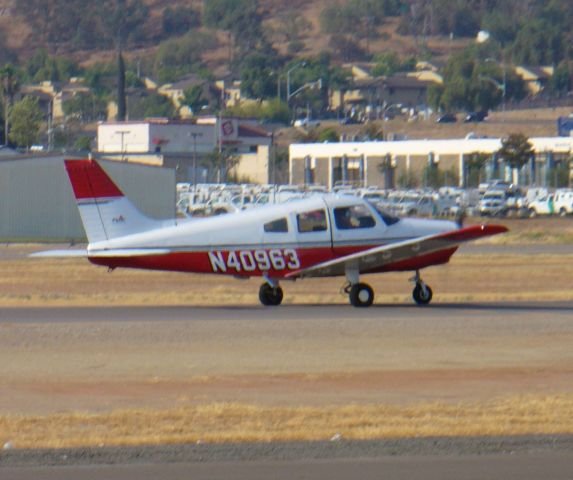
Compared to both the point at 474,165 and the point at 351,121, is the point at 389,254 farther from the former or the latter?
the point at 351,121

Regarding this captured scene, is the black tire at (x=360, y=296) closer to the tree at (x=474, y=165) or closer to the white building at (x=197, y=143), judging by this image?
the tree at (x=474, y=165)

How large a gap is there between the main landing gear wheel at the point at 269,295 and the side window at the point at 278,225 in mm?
1362

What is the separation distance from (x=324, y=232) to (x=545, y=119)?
116 meters

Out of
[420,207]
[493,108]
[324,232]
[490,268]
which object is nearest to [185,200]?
[420,207]

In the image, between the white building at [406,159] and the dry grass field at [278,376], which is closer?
the dry grass field at [278,376]

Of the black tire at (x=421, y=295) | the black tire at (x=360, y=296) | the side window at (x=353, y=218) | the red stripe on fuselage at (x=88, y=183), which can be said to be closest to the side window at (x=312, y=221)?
the side window at (x=353, y=218)

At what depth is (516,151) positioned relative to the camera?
3580 inches

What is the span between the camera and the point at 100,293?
2920 centimetres

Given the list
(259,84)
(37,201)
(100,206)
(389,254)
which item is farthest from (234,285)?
(259,84)

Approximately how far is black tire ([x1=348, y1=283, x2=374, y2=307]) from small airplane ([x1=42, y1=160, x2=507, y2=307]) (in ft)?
0.06

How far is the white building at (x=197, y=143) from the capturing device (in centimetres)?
10781

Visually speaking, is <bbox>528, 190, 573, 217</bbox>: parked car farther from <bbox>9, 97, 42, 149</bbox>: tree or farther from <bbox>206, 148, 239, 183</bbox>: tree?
<bbox>9, 97, 42, 149</bbox>: tree

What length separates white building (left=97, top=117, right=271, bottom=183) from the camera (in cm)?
10781

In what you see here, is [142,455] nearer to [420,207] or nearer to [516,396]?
[516,396]
